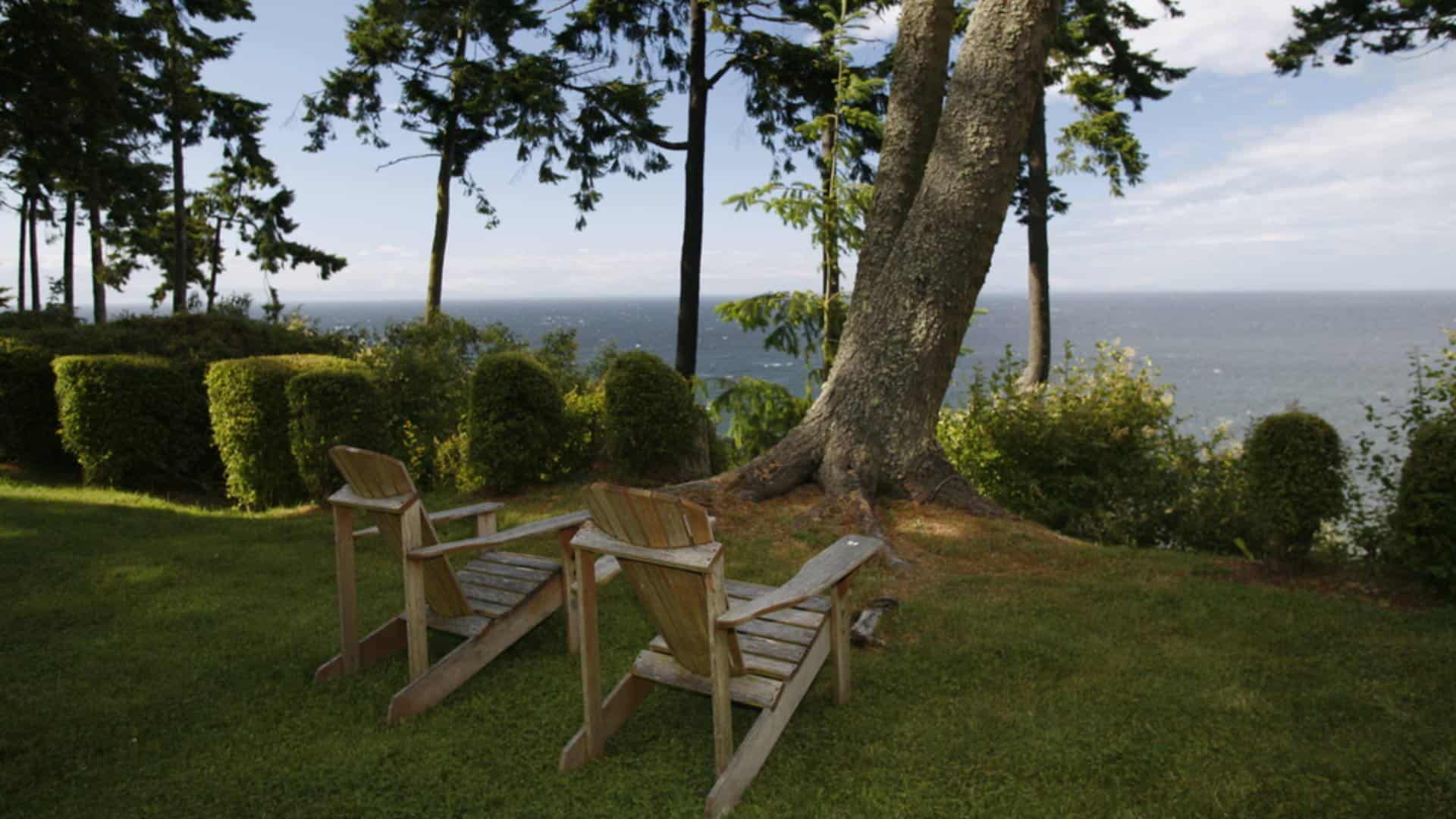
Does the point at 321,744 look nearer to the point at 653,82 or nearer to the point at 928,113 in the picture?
the point at 928,113

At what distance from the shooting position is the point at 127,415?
8.38m

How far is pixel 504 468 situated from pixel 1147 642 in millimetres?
5559

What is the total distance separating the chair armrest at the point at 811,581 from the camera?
2.68 metres

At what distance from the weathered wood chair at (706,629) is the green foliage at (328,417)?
16.5 ft

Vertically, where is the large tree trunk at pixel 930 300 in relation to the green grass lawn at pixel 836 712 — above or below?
above

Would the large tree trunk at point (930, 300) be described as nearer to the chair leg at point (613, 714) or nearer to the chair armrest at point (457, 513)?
the chair armrest at point (457, 513)

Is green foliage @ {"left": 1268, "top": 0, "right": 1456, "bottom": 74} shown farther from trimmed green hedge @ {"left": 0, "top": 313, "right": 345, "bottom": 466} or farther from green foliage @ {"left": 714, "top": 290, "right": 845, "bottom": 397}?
trimmed green hedge @ {"left": 0, "top": 313, "right": 345, "bottom": 466}

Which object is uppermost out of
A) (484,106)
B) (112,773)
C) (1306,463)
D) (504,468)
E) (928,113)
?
(484,106)

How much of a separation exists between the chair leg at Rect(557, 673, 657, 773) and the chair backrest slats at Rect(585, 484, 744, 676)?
A: 1.57 ft

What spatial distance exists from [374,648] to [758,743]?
2206mm

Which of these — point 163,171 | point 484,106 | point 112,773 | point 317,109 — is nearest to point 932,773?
point 112,773

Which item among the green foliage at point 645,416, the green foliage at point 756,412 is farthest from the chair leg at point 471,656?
the green foliage at point 756,412

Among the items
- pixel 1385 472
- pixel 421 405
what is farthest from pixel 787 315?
pixel 1385 472

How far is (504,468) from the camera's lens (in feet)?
24.9
